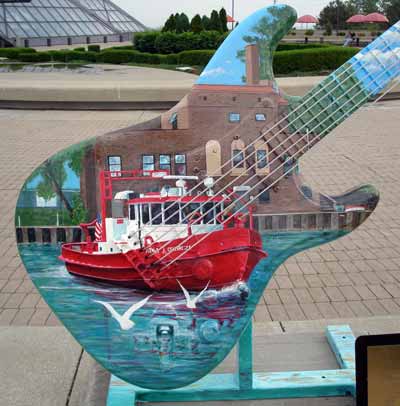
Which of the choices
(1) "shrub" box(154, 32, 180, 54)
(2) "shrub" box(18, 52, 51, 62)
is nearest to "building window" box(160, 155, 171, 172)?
(1) "shrub" box(154, 32, 180, 54)

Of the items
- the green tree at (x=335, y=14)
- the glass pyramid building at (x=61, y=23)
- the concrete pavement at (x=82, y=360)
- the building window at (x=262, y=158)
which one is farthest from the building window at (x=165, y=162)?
the green tree at (x=335, y=14)

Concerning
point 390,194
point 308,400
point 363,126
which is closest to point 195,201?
point 308,400

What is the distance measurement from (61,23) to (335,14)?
25.8 m

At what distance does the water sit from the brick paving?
→ 5.48 feet

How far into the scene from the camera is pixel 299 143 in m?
2.94

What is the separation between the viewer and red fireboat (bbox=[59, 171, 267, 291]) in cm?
288

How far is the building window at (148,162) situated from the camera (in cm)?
292

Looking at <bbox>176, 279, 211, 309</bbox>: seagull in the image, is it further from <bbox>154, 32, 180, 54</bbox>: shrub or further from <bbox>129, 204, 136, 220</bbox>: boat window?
<bbox>154, 32, 180, 54</bbox>: shrub

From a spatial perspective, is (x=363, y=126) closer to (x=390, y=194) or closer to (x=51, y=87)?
(x=390, y=194)

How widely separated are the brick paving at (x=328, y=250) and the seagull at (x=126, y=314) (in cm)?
177

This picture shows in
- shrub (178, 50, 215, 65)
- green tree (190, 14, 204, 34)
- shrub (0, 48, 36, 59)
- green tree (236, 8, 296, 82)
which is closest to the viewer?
green tree (236, 8, 296, 82)

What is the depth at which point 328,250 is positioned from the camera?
6012mm

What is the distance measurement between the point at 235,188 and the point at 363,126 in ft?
31.3

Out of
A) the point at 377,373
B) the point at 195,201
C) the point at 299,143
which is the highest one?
the point at 299,143
